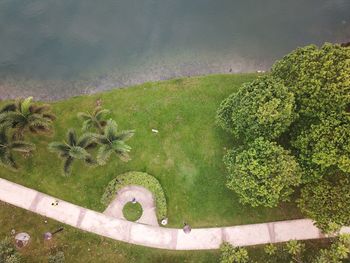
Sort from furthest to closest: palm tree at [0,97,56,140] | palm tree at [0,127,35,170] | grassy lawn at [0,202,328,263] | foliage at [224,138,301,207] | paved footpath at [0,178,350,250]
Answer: paved footpath at [0,178,350,250] → grassy lawn at [0,202,328,263] → palm tree at [0,97,56,140] → palm tree at [0,127,35,170] → foliage at [224,138,301,207]

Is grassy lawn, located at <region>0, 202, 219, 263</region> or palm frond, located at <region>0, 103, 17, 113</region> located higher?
palm frond, located at <region>0, 103, 17, 113</region>

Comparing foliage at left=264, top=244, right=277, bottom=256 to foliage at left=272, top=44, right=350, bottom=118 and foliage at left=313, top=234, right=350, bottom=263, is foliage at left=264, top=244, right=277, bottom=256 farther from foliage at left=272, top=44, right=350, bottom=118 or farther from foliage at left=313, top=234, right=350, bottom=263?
foliage at left=272, top=44, right=350, bottom=118

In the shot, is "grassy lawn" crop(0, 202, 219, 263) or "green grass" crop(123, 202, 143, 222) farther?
"green grass" crop(123, 202, 143, 222)

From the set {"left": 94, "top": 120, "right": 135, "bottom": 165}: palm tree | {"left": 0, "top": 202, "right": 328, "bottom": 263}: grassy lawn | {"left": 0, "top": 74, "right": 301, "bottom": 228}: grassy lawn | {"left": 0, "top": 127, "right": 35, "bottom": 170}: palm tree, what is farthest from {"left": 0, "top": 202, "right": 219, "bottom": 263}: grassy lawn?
{"left": 94, "top": 120, "right": 135, "bottom": 165}: palm tree

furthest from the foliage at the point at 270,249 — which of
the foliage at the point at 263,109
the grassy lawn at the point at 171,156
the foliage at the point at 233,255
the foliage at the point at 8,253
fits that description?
the foliage at the point at 8,253

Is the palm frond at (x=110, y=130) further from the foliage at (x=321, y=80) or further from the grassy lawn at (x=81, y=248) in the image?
the foliage at (x=321, y=80)

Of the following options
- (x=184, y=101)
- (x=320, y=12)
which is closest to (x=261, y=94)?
(x=184, y=101)

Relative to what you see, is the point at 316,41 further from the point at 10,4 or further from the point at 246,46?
the point at 10,4

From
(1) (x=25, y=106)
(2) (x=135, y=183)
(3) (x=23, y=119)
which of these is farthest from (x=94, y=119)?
(2) (x=135, y=183)

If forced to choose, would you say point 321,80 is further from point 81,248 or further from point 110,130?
point 81,248
